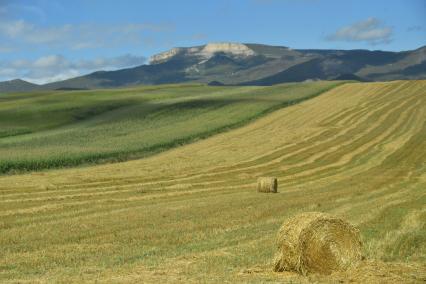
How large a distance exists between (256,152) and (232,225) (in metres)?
25.8

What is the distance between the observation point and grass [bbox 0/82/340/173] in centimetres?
4531

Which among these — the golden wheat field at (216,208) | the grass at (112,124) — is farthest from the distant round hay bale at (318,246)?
the grass at (112,124)

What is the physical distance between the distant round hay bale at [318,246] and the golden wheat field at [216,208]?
367mm

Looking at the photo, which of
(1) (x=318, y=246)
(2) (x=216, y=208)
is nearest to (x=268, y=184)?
(2) (x=216, y=208)

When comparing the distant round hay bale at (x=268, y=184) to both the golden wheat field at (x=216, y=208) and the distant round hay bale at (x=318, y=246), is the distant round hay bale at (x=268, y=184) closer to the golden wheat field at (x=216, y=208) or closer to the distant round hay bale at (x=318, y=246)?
the golden wheat field at (x=216, y=208)

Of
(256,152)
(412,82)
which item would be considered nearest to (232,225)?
(256,152)

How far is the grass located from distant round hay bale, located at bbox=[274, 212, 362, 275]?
1100 inches

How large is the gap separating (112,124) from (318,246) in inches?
2106

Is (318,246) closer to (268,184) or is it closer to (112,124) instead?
(268,184)

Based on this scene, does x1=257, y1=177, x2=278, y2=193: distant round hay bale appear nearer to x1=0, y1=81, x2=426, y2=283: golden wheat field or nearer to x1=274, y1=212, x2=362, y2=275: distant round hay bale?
x1=0, y1=81, x2=426, y2=283: golden wheat field

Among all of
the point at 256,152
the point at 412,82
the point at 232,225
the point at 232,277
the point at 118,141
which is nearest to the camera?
the point at 232,277

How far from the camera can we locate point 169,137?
55.7 meters

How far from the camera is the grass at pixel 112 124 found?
149 feet

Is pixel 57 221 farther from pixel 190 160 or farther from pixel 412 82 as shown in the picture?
pixel 412 82
